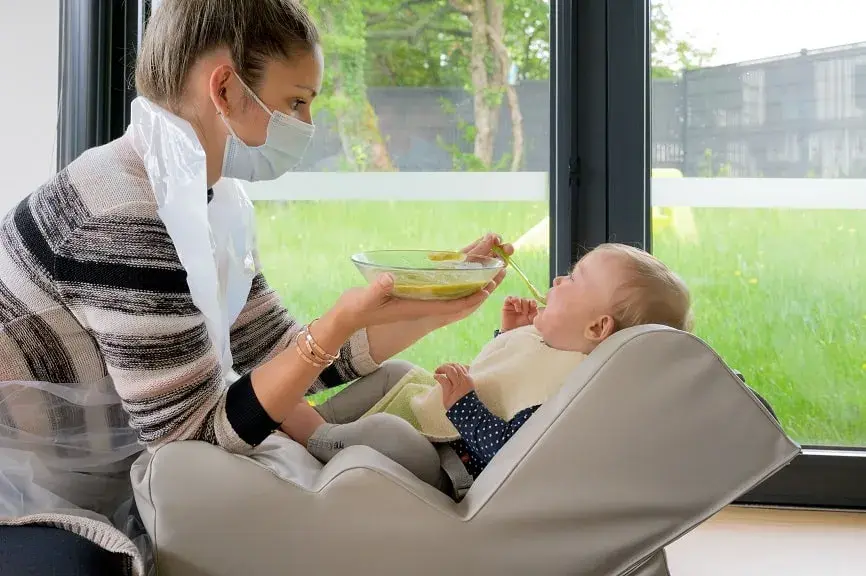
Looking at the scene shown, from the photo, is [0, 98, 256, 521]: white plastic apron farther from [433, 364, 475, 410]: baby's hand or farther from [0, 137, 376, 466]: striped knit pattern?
[433, 364, 475, 410]: baby's hand

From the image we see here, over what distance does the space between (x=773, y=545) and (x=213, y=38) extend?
176 cm

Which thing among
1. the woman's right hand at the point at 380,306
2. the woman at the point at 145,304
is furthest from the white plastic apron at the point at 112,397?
the woman's right hand at the point at 380,306

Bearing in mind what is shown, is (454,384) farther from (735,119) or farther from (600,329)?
(735,119)

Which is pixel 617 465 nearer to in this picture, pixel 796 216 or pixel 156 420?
pixel 156 420

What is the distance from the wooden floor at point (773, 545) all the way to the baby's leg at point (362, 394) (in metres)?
0.78

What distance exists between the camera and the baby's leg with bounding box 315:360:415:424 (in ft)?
6.32

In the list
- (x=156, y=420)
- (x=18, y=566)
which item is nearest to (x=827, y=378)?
(x=156, y=420)

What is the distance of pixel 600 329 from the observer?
1.74m

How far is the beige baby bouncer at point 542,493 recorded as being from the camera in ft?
4.50

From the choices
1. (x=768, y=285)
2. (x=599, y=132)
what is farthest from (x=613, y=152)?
(x=768, y=285)

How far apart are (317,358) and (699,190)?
5.02ft

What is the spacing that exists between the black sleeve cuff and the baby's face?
1.95ft

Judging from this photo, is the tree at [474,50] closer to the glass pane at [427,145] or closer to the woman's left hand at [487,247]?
the glass pane at [427,145]

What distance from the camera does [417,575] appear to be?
1.39 m
